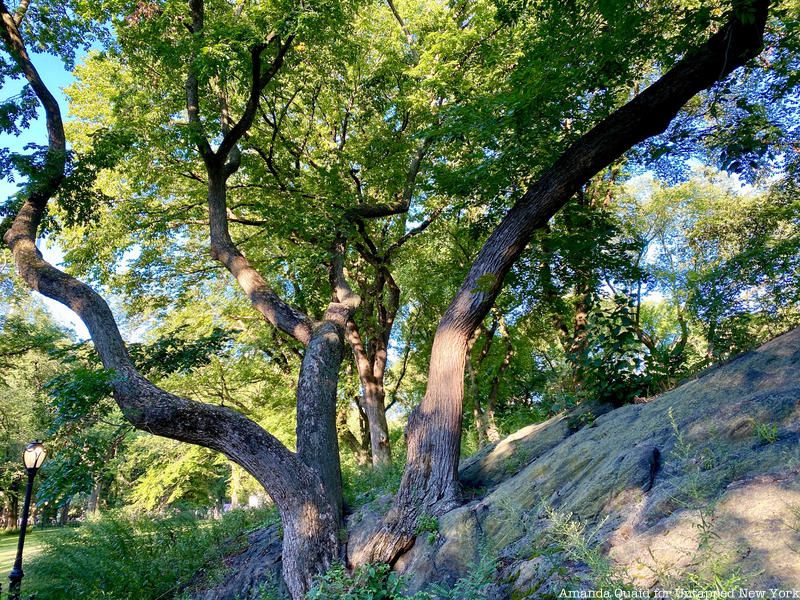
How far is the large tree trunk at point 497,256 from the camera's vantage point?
4832mm

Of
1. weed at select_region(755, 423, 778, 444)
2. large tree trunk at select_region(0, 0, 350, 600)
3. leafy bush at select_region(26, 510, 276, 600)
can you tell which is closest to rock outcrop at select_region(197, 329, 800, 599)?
weed at select_region(755, 423, 778, 444)

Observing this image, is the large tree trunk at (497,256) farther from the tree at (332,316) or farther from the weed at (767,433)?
the weed at (767,433)

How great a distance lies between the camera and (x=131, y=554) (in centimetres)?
687

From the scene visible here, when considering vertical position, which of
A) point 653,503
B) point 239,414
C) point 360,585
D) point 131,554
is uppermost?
point 239,414

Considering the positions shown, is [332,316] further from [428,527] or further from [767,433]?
[767,433]

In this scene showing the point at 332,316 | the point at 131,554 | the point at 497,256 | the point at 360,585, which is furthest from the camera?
the point at 332,316

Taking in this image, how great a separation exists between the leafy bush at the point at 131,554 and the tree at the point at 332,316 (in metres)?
2.50

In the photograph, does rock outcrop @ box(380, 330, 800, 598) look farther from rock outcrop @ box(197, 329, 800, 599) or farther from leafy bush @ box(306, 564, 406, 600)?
leafy bush @ box(306, 564, 406, 600)

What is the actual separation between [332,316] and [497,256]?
3.29m

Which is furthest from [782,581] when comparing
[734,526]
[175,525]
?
[175,525]

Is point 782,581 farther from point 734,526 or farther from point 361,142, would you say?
point 361,142

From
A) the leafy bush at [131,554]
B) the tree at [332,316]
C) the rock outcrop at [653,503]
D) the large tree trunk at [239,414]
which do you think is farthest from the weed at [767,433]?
the leafy bush at [131,554]

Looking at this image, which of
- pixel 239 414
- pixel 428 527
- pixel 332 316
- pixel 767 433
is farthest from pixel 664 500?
pixel 332 316

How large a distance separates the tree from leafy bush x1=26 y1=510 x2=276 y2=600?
8.21ft
